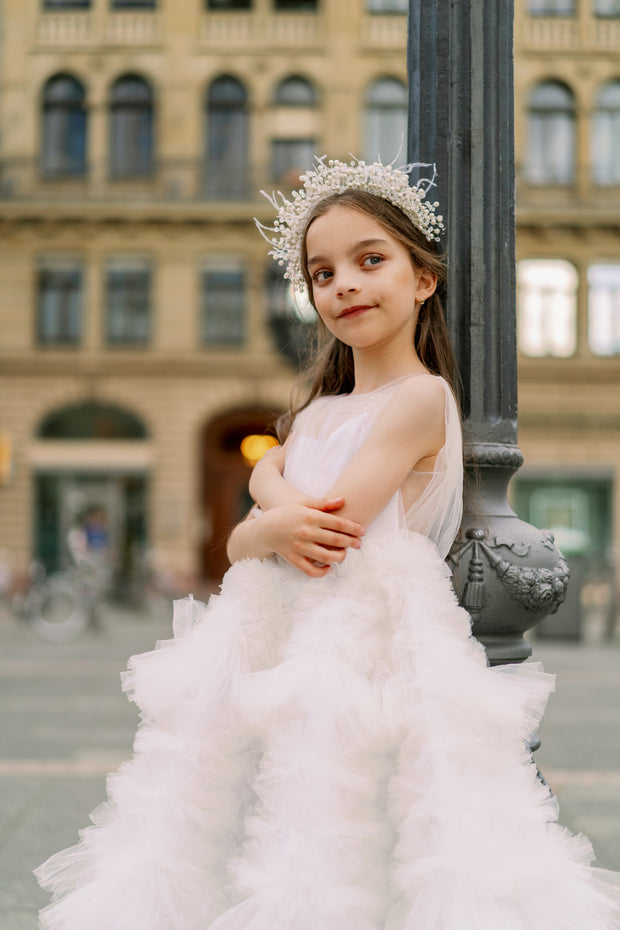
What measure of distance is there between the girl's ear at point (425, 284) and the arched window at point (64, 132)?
2217 centimetres

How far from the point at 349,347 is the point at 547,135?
22.4 meters

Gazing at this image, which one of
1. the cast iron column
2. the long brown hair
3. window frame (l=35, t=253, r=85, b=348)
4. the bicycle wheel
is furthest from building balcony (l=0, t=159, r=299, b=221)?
the long brown hair

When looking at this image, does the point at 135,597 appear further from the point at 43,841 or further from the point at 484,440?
the point at 484,440

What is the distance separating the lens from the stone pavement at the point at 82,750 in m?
3.94

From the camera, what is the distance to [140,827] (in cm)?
218

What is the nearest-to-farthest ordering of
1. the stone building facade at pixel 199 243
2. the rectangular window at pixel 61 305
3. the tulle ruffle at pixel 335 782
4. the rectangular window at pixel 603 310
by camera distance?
1. the tulle ruffle at pixel 335 782
2. the stone building facade at pixel 199 243
3. the rectangular window at pixel 61 305
4. the rectangular window at pixel 603 310

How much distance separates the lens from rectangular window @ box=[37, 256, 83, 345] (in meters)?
22.9

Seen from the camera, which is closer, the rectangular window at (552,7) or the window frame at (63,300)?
the window frame at (63,300)

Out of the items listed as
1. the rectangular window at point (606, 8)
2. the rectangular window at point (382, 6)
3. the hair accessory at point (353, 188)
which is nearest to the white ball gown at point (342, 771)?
the hair accessory at point (353, 188)

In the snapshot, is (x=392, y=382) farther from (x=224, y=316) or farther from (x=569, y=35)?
(x=569, y=35)

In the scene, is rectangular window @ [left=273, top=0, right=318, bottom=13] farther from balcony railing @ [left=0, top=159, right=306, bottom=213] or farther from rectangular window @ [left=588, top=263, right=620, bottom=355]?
rectangular window @ [left=588, top=263, right=620, bottom=355]

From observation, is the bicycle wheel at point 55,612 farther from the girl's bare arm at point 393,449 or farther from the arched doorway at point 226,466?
the girl's bare arm at point 393,449

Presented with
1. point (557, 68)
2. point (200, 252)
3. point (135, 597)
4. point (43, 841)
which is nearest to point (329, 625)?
point (43, 841)

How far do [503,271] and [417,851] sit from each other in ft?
4.63
